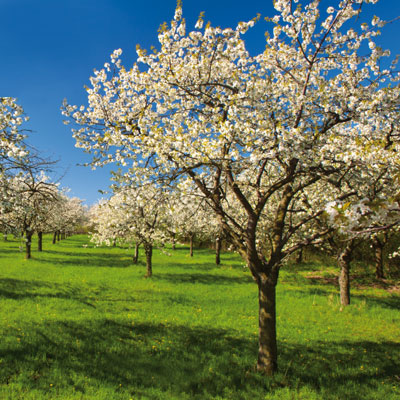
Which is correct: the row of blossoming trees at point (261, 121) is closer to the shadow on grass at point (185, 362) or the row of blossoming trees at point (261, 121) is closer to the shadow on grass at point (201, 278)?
the shadow on grass at point (185, 362)

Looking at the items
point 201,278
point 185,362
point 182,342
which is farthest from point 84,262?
point 185,362

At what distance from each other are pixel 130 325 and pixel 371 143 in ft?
35.4

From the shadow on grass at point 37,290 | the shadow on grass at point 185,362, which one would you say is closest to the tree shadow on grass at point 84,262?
the shadow on grass at point 37,290

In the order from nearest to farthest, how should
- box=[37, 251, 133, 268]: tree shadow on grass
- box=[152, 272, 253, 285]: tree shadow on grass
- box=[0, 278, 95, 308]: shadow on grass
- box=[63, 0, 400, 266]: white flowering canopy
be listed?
box=[63, 0, 400, 266]: white flowering canopy < box=[0, 278, 95, 308]: shadow on grass < box=[152, 272, 253, 285]: tree shadow on grass < box=[37, 251, 133, 268]: tree shadow on grass

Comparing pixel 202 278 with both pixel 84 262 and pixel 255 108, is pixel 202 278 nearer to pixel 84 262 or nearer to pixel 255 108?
pixel 84 262

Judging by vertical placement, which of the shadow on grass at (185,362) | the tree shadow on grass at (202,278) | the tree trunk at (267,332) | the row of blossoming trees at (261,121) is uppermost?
the row of blossoming trees at (261,121)

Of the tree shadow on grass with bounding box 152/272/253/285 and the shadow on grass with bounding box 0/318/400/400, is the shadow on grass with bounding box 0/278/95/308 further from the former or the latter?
the tree shadow on grass with bounding box 152/272/253/285

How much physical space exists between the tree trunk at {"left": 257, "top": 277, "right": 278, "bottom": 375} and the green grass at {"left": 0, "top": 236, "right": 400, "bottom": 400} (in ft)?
1.01

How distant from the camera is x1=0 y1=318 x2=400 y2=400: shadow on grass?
7402mm

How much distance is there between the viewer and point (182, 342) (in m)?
10.5

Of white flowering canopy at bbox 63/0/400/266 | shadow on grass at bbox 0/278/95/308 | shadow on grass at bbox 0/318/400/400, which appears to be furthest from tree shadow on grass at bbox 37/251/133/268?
white flowering canopy at bbox 63/0/400/266

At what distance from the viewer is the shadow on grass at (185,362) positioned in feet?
24.3

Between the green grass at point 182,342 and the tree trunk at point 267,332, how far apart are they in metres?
0.31

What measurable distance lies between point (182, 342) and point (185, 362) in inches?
66.7
